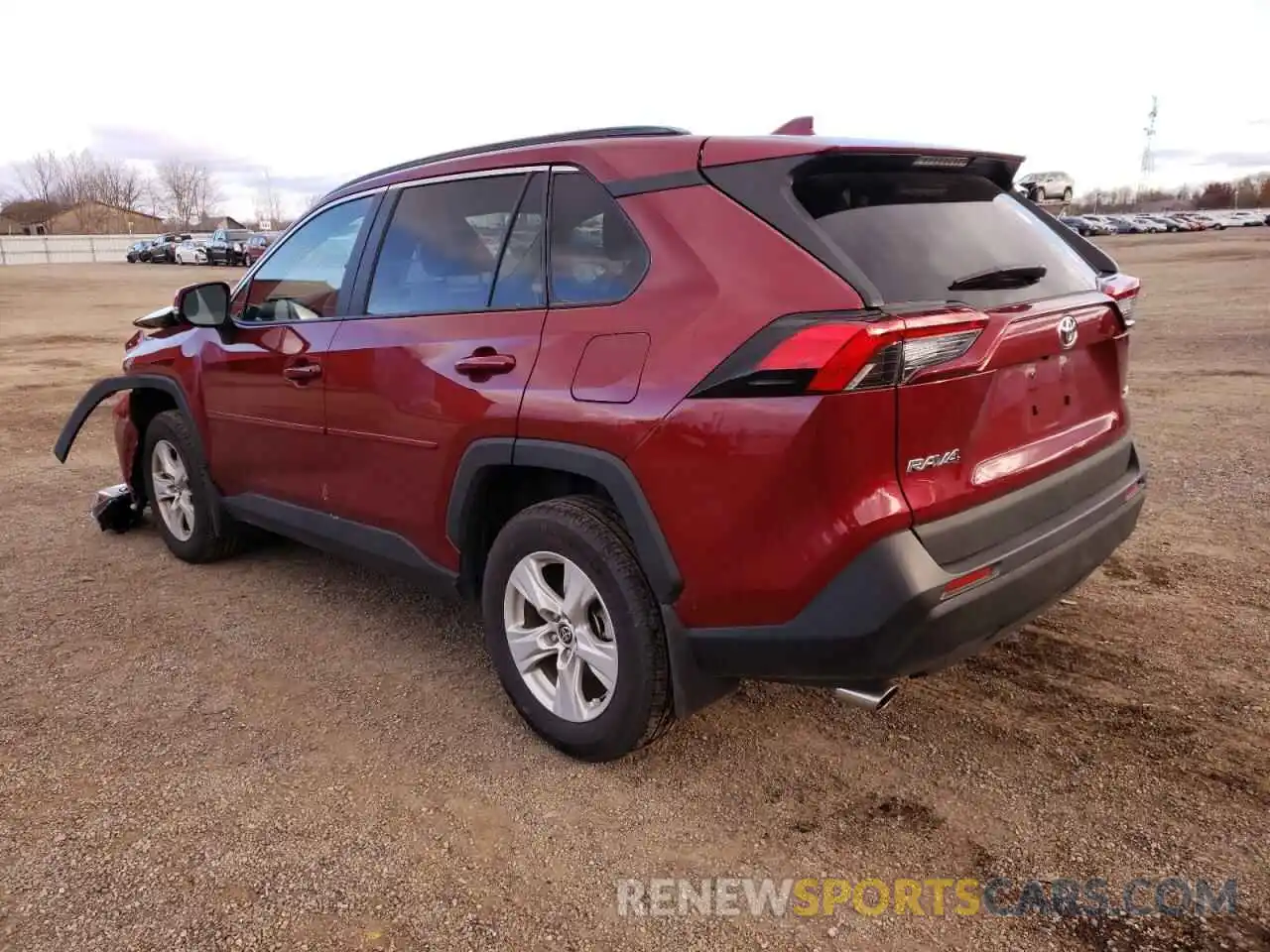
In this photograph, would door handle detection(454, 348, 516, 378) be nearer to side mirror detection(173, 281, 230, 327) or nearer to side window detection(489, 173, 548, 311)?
side window detection(489, 173, 548, 311)

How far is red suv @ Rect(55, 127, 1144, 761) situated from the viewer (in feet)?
7.62

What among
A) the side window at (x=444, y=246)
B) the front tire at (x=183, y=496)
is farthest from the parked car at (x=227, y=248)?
the side window at (x=444, y=246)

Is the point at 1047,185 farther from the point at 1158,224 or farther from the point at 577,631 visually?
the point at 1158,224

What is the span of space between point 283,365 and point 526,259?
4.82ft

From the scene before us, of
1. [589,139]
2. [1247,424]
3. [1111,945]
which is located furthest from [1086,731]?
[1247,424]

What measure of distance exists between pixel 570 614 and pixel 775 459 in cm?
94

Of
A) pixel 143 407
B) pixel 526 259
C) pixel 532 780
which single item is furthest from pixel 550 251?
pixel 143 407

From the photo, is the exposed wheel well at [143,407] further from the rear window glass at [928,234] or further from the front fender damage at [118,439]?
the rear window glass at [928,234]

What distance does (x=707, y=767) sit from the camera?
9.74 feet

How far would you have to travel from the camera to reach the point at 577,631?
2.92 metres

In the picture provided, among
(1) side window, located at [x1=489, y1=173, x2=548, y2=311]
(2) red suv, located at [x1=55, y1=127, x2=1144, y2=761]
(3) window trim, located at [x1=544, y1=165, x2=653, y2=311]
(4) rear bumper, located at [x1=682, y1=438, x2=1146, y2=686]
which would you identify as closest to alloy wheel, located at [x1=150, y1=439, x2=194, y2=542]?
(2) red suv, located at [x1=55, y1=127, x2=1144, y2=761]

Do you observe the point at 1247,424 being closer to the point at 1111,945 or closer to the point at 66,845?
the point at 1111,945

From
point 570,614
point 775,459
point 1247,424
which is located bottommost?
point 1247,424

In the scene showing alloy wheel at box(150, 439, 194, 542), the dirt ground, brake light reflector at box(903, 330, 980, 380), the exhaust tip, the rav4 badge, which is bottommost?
the dirt ground
